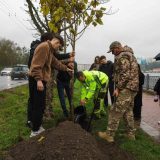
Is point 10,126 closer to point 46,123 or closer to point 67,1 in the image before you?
point 46,123

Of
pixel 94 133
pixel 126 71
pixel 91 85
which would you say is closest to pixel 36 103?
pixel 94 133

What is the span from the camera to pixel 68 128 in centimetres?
696

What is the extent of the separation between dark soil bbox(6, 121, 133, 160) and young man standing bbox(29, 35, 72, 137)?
690 mm

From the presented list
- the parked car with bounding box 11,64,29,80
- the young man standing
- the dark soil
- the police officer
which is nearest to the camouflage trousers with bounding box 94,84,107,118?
the police officer

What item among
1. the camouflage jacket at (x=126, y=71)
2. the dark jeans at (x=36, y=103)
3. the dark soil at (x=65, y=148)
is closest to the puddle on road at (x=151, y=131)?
the camouflage jacket at (x=126, y=71)

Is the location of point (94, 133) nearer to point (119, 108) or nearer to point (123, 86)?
point (119, 108)

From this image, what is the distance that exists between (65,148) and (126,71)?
8.10 feet

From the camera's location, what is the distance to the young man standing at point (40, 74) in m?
7.46

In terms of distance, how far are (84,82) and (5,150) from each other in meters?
2.55

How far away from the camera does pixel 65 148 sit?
5918mm

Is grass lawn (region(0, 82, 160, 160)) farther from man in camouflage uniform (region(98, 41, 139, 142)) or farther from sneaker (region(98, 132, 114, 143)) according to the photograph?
man in camouflage uniform (region(98, 41, 139, 142))

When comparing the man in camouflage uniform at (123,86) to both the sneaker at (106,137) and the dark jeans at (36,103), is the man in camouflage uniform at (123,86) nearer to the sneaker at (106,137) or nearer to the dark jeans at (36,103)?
the sneaker at (106,137)

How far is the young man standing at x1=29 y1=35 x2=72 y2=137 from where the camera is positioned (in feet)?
24.5

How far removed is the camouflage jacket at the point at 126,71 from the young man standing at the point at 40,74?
1.11 meters
